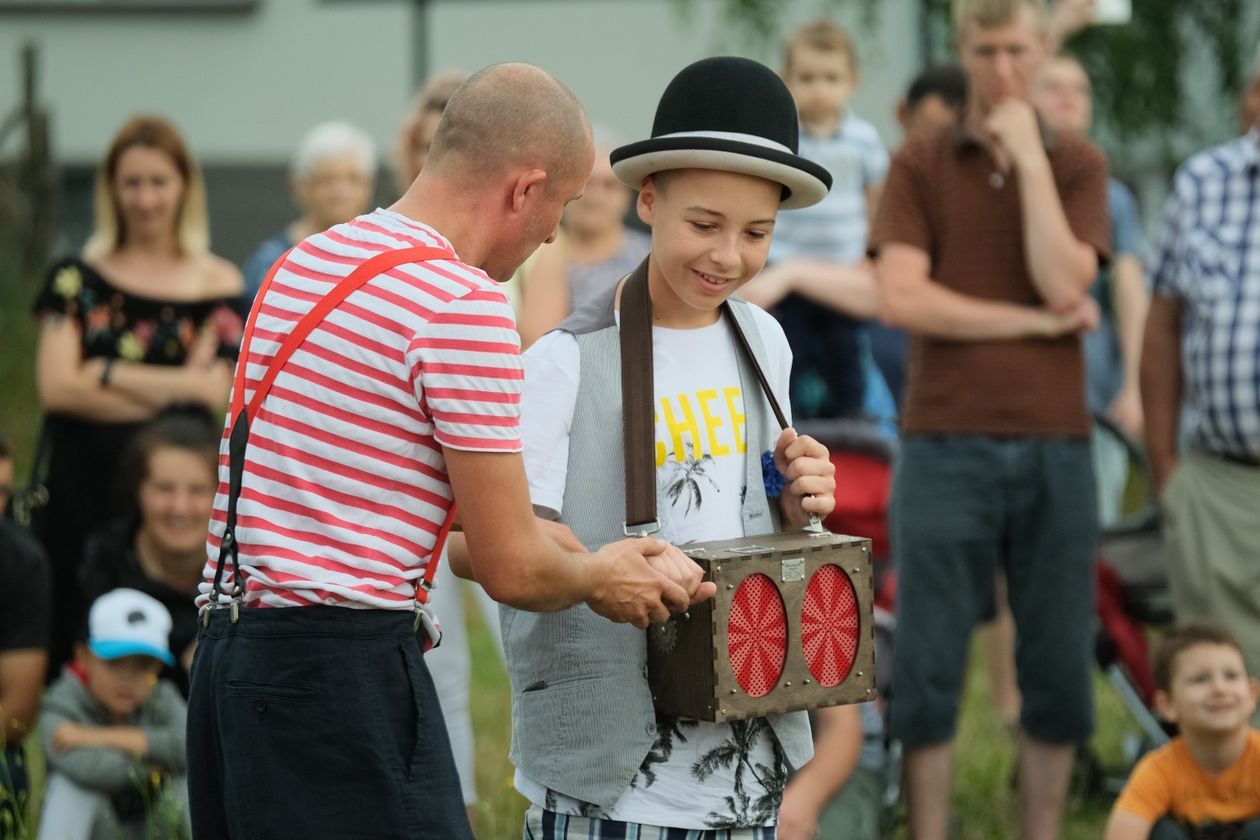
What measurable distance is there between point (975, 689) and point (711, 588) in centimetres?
487

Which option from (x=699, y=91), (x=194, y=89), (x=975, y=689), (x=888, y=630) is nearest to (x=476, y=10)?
(x=194, y=89)

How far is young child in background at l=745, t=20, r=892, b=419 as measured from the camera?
6.25 metres

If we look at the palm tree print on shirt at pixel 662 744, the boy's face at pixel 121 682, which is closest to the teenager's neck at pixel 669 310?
the palm tree print on shirt at pixel 662 744

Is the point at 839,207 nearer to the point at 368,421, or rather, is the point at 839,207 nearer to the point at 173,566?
the point at 173,566

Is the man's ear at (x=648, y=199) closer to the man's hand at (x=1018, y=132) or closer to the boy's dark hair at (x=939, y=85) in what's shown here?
the man's hand at (x=1018, y=132)

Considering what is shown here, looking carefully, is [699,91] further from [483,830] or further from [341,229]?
[483,830]

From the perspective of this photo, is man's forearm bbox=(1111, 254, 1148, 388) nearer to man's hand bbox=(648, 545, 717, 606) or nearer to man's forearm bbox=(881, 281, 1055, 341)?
man's forearm bbox=(881, 281, 1055, 341)

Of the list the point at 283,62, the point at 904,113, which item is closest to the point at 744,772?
the point at 904,113

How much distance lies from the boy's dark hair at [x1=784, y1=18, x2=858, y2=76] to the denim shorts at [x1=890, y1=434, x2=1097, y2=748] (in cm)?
239

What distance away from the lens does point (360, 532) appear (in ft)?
9.32

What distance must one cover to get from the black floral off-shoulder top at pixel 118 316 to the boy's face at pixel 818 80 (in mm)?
2307

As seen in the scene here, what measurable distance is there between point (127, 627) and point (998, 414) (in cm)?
242

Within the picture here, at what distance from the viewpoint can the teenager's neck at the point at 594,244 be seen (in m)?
6.17

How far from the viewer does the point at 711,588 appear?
305 cm
